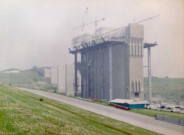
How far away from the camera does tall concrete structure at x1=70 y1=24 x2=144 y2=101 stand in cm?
7950

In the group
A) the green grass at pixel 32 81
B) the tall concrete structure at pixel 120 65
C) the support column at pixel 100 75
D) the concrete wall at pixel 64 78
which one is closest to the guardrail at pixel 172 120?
the tall concrete structure at pixel 120 65

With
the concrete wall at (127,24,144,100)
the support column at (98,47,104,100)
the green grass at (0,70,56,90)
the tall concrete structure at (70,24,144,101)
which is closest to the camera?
the concrete wall at (127,24,144,100)

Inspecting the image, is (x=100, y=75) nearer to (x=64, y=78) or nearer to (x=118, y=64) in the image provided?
(x=118, y=64)

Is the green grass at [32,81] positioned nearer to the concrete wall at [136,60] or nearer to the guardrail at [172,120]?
the concrete wall at [136,60]

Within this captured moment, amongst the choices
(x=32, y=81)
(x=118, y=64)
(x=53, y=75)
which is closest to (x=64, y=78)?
(x=53, y=75)

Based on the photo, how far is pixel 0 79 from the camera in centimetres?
9588

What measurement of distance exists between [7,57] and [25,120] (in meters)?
30.4

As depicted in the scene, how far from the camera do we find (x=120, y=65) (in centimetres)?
8350

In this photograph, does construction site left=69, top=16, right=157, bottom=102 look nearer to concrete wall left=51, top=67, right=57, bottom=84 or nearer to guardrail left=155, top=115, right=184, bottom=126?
guardrail left=155, top=115, right=184, bottom=126

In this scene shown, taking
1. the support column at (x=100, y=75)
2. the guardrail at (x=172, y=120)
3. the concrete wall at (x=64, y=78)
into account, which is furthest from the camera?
the concrete wall at (x=64, y=78)

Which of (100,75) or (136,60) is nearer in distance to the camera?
(136,60)

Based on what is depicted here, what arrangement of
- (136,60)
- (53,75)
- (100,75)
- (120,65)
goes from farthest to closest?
(53,75)
(100,75)
(120,65)
(136,60)

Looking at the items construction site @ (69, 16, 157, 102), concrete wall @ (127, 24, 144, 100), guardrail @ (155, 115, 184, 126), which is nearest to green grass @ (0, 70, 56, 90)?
construction site @ (69, 16, 157, 102)

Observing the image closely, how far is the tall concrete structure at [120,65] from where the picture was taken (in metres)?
79.5
